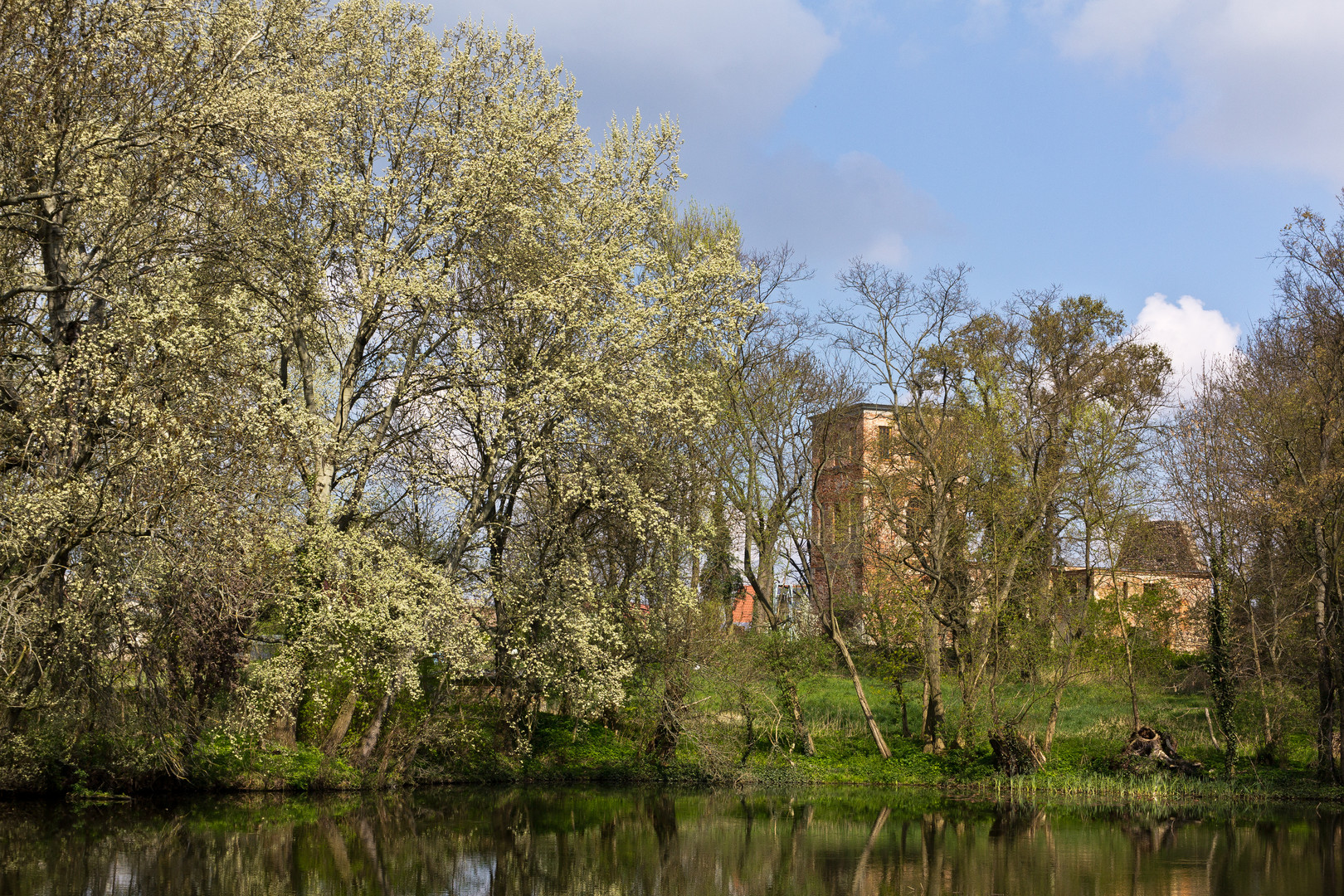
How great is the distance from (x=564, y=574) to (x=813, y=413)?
37.9 feet

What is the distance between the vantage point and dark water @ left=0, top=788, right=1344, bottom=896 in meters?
13.7

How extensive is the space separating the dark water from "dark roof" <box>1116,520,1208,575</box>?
289 inches

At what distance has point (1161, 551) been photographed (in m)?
31.1

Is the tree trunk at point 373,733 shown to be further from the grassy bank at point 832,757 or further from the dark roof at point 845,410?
the dark roof at point 845,410

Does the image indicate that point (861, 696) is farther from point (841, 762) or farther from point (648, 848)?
point (648, 848)

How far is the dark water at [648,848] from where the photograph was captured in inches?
538

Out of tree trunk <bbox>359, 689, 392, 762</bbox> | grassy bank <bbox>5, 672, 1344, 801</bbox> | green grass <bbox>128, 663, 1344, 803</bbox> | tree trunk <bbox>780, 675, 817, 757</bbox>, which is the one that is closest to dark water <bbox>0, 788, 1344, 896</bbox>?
tree trunk <bbox>359, 689, 392, 762</bbox>

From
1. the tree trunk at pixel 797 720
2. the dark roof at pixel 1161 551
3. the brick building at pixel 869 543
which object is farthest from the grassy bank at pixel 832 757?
the dark roof at pixel 1161 551

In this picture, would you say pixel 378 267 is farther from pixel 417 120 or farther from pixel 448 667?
pixel 448 667

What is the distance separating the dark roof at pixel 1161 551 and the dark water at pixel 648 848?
7337mm

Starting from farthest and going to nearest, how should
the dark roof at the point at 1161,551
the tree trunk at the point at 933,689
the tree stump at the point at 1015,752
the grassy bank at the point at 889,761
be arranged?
the tree trunk at the point at 933,689 < the dark roof at the point at 1161,551 < the tree stump at the point at 1015,752 < the grassy bank at the point at 889,761

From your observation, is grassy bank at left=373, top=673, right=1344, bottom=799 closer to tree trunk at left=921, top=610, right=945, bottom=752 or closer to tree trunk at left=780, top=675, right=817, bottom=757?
tree trunk at left=780, top=675, right=817, bottom=757

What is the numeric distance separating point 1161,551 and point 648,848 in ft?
66.4

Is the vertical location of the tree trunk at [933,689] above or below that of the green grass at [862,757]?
above
